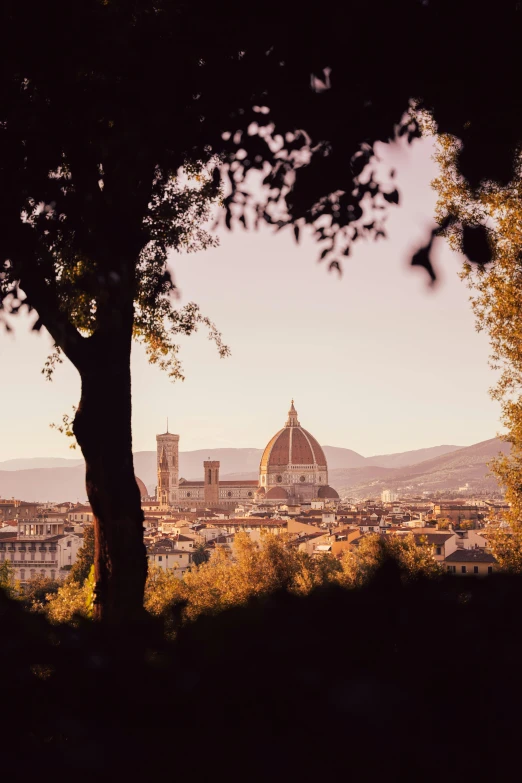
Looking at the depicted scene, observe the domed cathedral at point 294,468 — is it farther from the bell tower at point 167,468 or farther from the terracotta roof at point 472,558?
the terracotta roof at point 472,558

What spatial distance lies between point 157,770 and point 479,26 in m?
2.70

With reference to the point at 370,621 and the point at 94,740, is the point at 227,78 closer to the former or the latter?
the point at 370,621

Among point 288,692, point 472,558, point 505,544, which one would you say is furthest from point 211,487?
point 288,692

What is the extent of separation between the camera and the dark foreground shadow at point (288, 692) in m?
2.24

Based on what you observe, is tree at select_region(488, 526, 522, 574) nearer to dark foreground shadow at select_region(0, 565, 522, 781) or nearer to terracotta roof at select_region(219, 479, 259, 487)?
dark foreground shadow at select_region(0, 565, 522, 781)

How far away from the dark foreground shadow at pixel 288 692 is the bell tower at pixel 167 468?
182501 mm

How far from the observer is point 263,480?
636 ft

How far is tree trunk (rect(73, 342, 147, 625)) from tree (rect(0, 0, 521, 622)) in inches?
0.4

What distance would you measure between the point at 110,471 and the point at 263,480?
620 feet

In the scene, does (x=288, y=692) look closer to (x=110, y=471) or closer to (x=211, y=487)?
(x=110, y=471)

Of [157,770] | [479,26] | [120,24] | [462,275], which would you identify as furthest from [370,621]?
[462,275]

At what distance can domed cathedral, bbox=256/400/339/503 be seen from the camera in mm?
190125

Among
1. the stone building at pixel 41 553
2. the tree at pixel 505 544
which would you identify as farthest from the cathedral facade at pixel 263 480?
the tree at pixel 505 544

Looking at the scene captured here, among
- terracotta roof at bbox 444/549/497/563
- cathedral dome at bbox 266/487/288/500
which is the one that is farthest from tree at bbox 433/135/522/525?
cathedral dome at bbox 266/487/288/500
